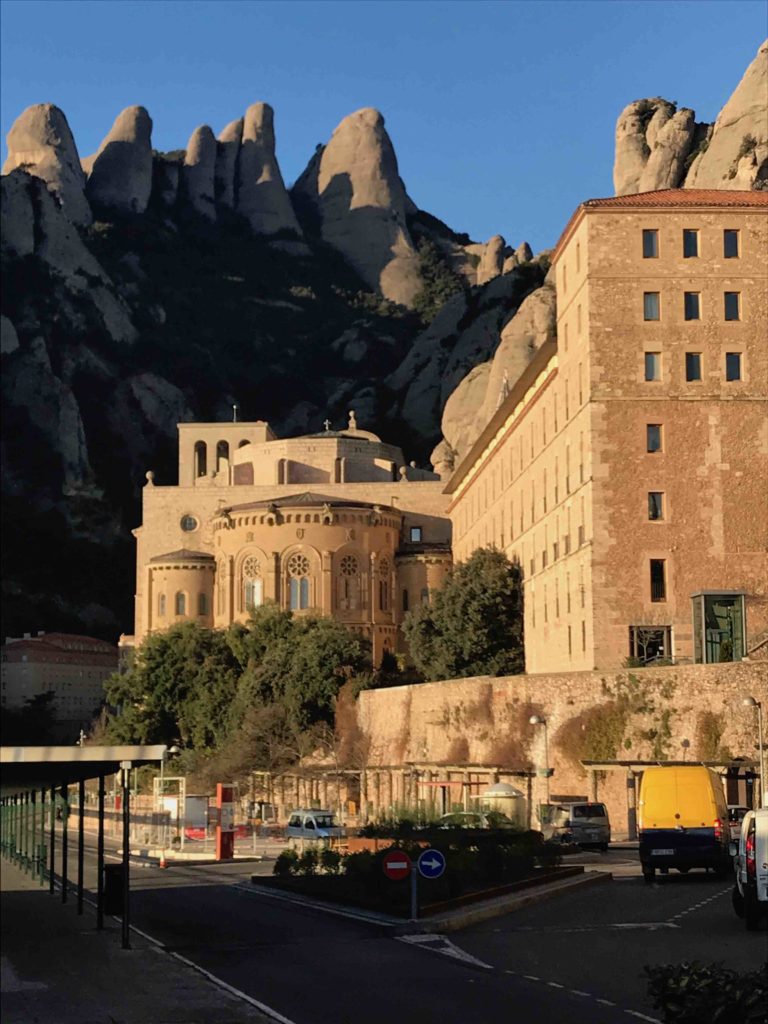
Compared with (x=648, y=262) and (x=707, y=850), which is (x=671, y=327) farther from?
(x=707, y=850)

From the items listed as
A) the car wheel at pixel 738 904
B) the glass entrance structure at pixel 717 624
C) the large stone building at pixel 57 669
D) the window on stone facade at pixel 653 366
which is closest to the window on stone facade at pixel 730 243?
the window on stone facade at pixel 653 366

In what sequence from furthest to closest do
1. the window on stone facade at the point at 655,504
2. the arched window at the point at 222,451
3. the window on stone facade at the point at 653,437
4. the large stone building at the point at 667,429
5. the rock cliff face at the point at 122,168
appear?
the rock cliff face at the point at 122,168 < the arched window at the point at 222,451 < the window on stone facade at the point at 653,437 < the window on stone facade at the point at 655,504 < the large stone building at the point at 667,429

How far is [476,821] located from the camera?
39500 mm

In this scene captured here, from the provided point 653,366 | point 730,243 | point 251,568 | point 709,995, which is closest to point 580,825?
point 653,366

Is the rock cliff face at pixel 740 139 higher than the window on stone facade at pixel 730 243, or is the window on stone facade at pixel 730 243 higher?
the rock cliff face at pixel 740 139

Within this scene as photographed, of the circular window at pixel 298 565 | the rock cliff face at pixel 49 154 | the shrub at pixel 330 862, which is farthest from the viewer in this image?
the rock cliff face at pixel 49 154

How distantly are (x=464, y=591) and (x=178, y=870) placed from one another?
3395 cm

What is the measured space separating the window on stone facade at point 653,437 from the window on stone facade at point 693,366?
7.30ft

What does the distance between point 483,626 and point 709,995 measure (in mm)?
61729

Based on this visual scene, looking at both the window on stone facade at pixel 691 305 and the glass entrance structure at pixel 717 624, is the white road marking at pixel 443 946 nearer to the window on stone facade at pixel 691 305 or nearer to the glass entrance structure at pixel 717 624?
the glass entrance structure at pixel 717 624

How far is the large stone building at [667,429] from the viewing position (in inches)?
2146

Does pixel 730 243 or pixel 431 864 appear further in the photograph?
pixel 730 243

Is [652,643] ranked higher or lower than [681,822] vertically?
higher

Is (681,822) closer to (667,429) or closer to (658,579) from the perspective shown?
(658,579)
